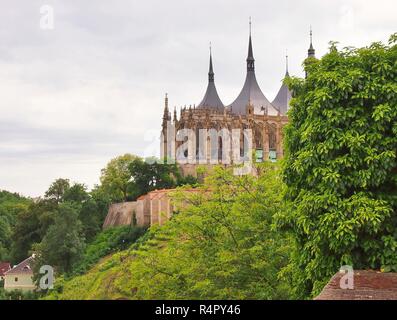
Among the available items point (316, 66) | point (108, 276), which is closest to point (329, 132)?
point (316, 66)

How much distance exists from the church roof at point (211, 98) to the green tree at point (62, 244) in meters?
26.4

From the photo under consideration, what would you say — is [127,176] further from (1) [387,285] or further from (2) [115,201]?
(1) [387,285]

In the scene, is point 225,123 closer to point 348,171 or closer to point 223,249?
point 223,249

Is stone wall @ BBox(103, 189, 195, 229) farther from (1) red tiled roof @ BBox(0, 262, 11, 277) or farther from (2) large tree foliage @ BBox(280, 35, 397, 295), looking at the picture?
(2) large tree foliage @ BBox(280, 35, 397, 295)

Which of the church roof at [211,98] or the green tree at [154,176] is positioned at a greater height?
the church roof at [211,98]

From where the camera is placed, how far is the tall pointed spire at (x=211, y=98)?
8140 cm

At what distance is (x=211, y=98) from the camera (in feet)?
272

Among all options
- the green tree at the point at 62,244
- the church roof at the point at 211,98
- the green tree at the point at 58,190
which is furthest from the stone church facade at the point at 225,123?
the green tree at the point at 62,244

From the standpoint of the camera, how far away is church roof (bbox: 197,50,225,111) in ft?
267

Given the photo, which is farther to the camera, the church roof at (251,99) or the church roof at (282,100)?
the church roof at (282,100)

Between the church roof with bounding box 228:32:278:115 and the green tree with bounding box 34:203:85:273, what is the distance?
28.7 m

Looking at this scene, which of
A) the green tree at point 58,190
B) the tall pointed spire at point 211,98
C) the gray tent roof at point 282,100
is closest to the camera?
the green tree at point 58,190

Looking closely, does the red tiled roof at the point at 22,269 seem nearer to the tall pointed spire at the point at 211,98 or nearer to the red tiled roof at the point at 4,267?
the red tiled roof at the point at 4,267
